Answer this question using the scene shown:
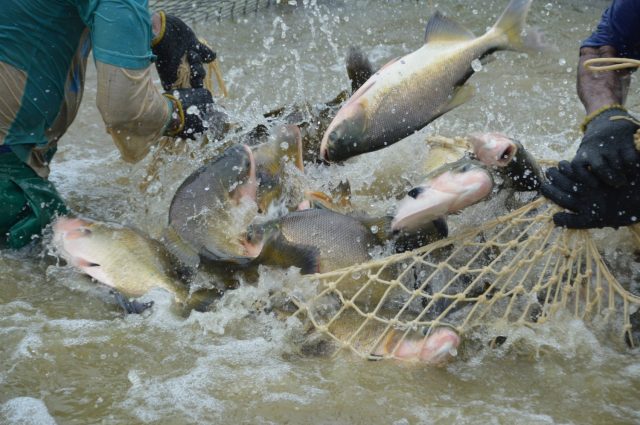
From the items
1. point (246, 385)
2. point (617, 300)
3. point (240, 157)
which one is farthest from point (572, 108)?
point (246, 385)

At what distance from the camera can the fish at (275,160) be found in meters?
3.75

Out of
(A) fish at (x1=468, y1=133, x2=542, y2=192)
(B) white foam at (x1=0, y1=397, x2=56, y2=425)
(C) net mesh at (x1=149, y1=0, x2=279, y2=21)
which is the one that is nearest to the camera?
(B) white foam at (x1=0, y1=397, x2=56, y2=425)

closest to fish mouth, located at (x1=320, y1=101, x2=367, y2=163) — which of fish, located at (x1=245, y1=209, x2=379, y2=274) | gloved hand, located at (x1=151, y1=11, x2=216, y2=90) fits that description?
fish, located at (x1=245, y1=209, x2=379, y2=274)

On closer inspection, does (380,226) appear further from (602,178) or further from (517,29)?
(517,29)

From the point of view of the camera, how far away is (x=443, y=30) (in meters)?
3.46

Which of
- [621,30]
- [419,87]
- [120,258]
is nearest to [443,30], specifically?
[419,87]

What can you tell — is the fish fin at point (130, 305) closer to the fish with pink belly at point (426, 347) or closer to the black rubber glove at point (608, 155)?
the fish with pink belly at point (426, 347)

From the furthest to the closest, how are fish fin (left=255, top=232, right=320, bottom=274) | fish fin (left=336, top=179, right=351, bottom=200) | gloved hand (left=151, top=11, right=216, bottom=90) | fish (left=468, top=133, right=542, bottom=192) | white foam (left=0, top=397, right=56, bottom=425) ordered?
gloved hand (left=151, top=11, right=216, bottom=90) < fish fin (left=336, top=179, right=351, bottom=200) < fish fin (left=255, top=232, right=320, bottom=274) < fish (left=468, top=133, right=542, bottom=192) < white foam (left=0, top=397, right=56, bottom=425)

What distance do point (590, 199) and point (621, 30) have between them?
130 centimetres

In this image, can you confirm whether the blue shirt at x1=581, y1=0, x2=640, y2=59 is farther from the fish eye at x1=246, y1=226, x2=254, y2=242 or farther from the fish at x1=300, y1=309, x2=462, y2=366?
the fish eye at x1=246, y1=226, x2=254, y2=242

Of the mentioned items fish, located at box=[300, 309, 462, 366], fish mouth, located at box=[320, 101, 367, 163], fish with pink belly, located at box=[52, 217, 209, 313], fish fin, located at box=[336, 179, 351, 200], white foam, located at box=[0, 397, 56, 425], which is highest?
fish mouth, located at box=[320, 101, 367, 163]

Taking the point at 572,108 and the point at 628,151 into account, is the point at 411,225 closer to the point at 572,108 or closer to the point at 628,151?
the point at 628,151

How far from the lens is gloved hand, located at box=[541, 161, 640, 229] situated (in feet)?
10.2

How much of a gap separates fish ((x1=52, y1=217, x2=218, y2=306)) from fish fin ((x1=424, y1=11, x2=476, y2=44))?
62.7 inches
